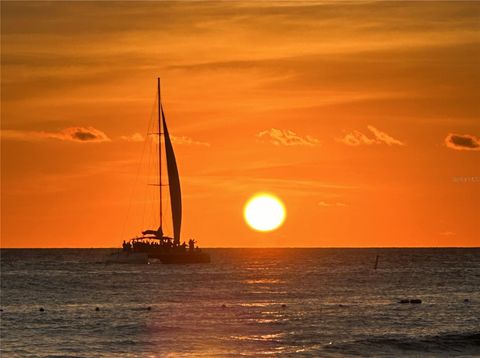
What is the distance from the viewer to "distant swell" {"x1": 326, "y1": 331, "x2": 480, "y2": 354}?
73.1 metres

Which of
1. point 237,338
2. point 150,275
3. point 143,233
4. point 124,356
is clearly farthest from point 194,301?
point 143,233

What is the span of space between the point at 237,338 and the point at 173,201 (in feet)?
321

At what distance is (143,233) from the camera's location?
18112 centimetres

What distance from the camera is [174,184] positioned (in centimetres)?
17562

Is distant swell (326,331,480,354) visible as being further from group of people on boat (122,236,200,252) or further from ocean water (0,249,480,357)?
group of people on boat (122,236,200,252)

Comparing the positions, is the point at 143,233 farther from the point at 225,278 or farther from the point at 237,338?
the point at 237,338

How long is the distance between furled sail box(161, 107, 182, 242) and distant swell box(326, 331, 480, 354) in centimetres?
9783

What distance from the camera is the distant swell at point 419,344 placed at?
73.1m

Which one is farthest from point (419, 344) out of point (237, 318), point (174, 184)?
point (174, 184)

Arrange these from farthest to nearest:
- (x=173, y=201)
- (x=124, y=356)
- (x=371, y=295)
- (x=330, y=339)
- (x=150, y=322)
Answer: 1. (x=173, y=201)
2. (x=371, y=295)
3. (x=150, y=322)
4. (x=330, y=339)
5. (x=124, y=356)

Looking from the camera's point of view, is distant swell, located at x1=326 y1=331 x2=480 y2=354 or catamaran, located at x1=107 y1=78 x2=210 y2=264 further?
catamaran, located at x1=107 y1=78 x2=210 y2=264

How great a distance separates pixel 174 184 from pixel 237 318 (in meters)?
84.2

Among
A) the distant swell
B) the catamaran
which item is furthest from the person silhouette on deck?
the distant swell

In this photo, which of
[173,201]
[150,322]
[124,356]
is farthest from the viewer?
[173,201]
